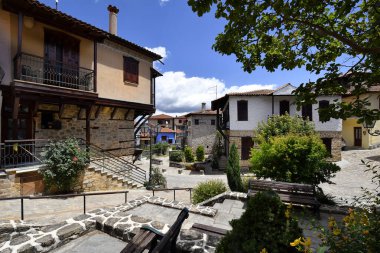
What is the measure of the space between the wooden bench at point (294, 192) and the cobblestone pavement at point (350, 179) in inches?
99.9

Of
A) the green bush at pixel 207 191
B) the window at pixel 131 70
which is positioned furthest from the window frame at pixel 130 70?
the green bush at pixel 207 191

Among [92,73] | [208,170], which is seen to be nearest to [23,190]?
[92,73]

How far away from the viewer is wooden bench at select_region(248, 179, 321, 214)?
254 inches

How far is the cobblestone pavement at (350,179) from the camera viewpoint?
1140 centimetres

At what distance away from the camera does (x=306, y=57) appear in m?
5.13

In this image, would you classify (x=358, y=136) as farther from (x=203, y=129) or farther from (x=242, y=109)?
(x=203, y=129)

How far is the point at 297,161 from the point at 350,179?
31.6 ft

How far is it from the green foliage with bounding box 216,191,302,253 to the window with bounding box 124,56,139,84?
40.7ft

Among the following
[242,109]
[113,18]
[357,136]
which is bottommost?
[357,136]

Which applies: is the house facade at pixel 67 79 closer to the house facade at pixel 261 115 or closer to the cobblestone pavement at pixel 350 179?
the house facade at pixel 261 115

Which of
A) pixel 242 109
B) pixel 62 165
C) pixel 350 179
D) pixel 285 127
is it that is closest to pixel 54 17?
pixel 62 165

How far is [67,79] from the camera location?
10.7 metres

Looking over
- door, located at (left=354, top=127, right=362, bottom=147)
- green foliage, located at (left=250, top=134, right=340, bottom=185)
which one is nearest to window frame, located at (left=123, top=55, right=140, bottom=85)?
green foliage, located at (left=250, top=134, right=340, bottom=185)

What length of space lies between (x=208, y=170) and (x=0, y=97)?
17.9 metres
